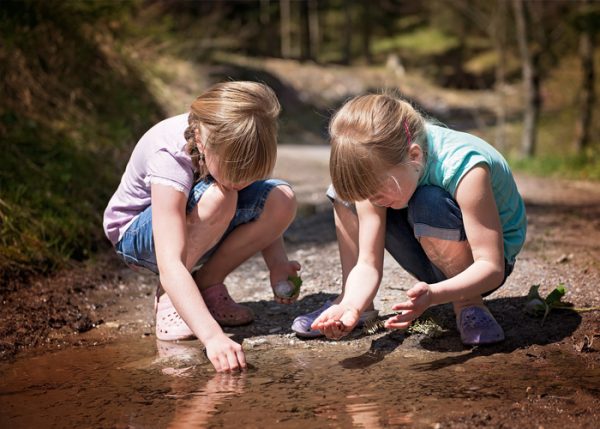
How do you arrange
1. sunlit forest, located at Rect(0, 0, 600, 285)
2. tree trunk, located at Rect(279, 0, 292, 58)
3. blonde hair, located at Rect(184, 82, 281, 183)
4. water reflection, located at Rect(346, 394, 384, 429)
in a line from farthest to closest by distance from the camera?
tree trunk, located at Rect(279, 0, 292, 58), sunlit forest, located at Rect(0, 0, 600, 285), blonde hair, located at Rect(184, 82, 281, 183), water reflection, located at Rect(346, 394, 384, 429)

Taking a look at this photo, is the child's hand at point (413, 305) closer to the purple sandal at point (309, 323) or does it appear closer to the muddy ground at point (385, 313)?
the muddy ground at point (385, 313)

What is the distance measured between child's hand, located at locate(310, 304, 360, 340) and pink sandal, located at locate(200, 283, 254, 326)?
0.68 meters

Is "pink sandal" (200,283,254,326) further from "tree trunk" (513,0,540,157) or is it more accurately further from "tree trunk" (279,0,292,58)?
"tree trunk" (279,0,292,58)

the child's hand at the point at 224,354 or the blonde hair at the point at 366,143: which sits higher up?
the blonde hair at the point at 366,143

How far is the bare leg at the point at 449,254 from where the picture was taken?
2623 mm

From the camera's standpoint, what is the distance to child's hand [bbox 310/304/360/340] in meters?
2.50

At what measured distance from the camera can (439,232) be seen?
260 cm

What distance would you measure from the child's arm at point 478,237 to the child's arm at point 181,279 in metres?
0.63

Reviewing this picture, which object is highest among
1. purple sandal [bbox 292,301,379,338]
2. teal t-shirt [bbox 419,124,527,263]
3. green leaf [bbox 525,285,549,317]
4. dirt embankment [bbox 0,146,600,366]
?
teal t-shirt [bbox 419,124,527,263]

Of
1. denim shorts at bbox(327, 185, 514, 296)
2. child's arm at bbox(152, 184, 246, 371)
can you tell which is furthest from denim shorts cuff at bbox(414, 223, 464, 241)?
child's arm at bbox(152, 184, 246, 371)

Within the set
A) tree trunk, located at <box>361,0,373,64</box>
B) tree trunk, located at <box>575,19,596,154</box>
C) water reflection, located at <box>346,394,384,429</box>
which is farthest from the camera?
tree trunk, located at <box>361,0,373,64</box>

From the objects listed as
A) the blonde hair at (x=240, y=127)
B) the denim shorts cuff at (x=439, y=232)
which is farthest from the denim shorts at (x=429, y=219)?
the blonde hair at (x=240, y=127)

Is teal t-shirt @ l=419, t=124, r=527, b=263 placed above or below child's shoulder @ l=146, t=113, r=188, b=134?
below

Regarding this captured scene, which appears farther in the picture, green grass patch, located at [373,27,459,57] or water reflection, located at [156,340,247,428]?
green grass patch, located at [373,27,459,57]
